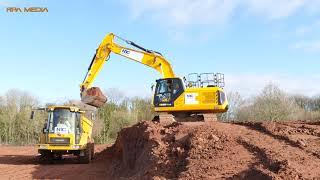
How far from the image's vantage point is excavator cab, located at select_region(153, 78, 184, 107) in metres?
19.1

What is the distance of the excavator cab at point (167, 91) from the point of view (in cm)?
1906

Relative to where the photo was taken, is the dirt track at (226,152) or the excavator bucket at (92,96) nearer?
the dirt track at (226,152)

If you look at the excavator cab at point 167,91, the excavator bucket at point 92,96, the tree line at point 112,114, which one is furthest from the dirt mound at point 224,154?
the tree line at point 112,114

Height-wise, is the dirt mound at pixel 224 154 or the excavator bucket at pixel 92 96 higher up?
the excavator bucket at pixel 92 96

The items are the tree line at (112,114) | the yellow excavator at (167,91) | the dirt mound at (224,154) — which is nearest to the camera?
the dirt mound at (224,154)

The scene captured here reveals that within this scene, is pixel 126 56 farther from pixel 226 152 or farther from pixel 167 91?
pixel 226 152

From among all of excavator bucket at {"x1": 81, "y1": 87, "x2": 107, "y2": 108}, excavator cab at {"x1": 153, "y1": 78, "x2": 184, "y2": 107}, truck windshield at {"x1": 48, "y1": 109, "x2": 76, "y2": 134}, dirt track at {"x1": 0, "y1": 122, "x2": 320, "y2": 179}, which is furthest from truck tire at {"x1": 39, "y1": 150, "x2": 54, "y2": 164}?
excavator cab at {"x1": 153, "y1": 78, "x2": 184, "y2": 107}

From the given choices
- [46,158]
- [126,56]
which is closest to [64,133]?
[46,158]

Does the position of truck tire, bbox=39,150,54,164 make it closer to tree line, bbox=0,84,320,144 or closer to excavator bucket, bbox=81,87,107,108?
excavator bucket, bbox=81,87,107,108

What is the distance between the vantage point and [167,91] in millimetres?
19281

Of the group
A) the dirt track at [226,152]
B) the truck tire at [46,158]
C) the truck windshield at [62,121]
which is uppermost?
the truck windshield at [62,121]

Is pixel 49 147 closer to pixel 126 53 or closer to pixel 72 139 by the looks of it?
pixel 72 139

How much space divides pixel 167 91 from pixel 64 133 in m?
5.07

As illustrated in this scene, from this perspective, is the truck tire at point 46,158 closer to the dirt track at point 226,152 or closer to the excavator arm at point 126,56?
the excavator arm at point 126,56
